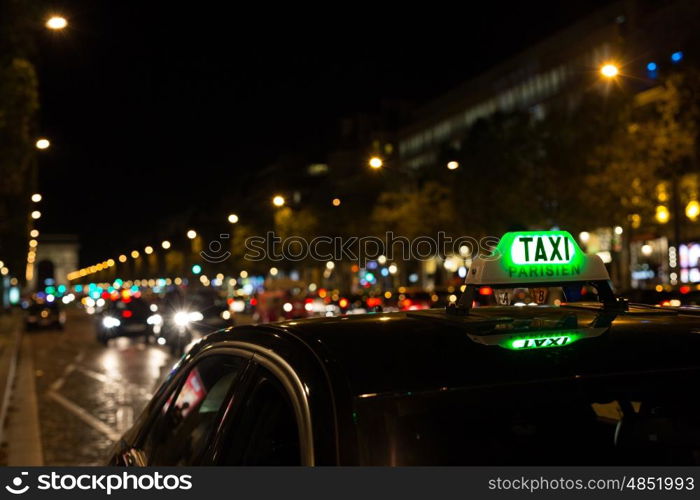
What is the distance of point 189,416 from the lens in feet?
21.3

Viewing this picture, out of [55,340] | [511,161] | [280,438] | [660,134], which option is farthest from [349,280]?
[280,438]

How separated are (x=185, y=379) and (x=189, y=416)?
244cm

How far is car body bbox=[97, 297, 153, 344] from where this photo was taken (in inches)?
1331

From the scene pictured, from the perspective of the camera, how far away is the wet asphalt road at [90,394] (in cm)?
1144

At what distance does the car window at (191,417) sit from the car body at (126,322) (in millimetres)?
27092

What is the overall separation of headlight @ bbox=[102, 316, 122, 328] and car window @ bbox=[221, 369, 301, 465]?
3103cm

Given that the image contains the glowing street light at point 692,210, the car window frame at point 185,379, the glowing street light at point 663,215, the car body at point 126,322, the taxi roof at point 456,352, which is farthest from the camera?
the glowing street light at point 663,215
